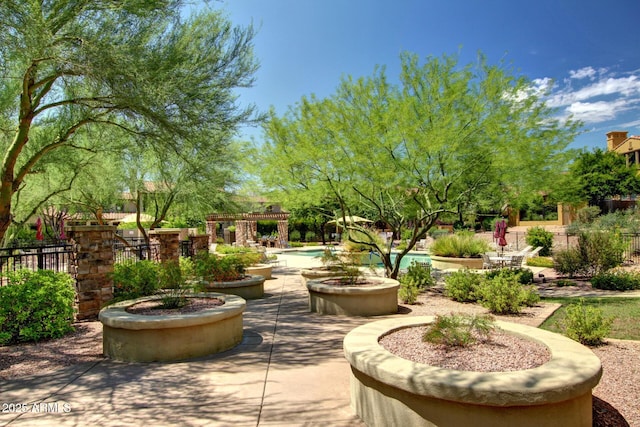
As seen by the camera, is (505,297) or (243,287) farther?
(243,287)

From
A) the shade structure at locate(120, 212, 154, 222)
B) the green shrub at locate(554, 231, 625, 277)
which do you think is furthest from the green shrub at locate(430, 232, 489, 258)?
the shade structure at locate(120, 212, 154, 222)

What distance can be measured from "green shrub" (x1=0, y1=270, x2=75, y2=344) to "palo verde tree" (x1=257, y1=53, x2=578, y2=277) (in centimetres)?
533

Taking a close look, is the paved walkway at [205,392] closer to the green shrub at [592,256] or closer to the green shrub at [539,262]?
the green shrub at [592,256]

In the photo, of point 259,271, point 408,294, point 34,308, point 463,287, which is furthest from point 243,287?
point 463,287

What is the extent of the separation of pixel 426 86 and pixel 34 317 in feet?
28.0

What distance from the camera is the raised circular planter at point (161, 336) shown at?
496 centimetres

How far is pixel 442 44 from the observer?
944cm

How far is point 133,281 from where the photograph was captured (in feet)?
25.9

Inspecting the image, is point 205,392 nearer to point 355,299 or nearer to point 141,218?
point 355,299

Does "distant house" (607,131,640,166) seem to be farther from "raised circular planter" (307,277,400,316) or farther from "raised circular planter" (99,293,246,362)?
"raised circular planter" (99,293,246,362)

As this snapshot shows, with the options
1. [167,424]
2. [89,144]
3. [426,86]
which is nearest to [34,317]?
[167,424]

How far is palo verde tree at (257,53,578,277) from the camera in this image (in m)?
8.54

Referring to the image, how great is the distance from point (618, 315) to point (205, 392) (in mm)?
7090

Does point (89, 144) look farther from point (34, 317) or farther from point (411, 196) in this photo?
point (411, 196)
